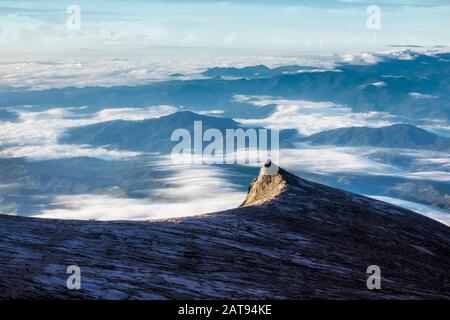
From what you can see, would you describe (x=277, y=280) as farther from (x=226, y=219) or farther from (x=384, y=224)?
(x=384, y=224)

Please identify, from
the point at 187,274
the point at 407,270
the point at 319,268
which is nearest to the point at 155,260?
the point at 187,274

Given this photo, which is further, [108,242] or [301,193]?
[301,193]

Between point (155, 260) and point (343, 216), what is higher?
point (343, 216)
